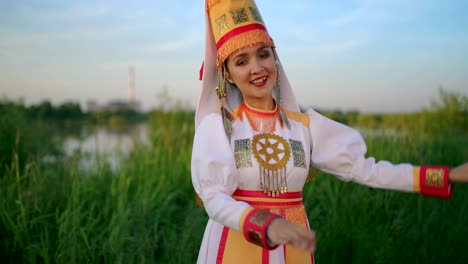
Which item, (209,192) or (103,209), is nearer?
(209,192)

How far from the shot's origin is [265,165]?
70.6 inches

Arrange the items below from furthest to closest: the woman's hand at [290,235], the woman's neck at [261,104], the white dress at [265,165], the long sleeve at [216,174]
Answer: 1. the woman's neck at [261,104]
2. the white dress at [265,165]
3. the long sleeve at [216,174]
4. the woman's hand at [290,235]

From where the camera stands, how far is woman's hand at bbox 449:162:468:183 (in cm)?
176

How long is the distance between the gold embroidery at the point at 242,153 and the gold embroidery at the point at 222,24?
49cm

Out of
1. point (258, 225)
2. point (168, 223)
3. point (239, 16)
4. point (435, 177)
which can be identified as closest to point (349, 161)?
point (435, 177)

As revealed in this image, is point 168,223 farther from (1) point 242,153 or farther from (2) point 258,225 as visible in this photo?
(2) point 258,225

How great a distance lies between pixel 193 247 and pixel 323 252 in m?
0.93

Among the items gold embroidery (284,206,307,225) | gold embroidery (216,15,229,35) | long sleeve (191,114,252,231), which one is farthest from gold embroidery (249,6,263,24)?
gold embroidery (284,206,307,225)

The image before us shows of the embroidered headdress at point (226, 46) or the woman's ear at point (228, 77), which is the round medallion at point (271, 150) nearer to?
the embroidered headdress at point (226, 46)

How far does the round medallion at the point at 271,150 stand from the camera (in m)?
1.80

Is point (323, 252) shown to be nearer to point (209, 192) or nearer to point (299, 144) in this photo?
point (299, 144)

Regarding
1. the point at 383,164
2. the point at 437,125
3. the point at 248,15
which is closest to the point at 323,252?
the point at 383,164

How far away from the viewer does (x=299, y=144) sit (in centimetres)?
189

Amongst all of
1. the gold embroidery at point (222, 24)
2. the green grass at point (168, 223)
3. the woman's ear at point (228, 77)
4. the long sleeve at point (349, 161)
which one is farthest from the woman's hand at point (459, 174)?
the green grass at point (168, 223)
